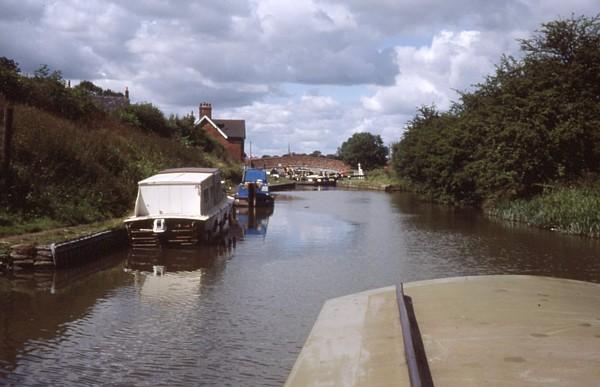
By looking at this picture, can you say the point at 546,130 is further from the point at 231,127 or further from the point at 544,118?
the point at 231,127

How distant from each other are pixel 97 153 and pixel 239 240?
7292mm

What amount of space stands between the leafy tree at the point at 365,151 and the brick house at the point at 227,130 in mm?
30232

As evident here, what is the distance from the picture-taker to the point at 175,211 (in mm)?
23156

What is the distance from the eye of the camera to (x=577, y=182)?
30.9 metres

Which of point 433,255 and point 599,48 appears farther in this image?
point 599,48

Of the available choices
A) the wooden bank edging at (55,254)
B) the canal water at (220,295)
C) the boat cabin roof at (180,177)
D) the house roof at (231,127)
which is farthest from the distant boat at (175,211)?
the house roof at (231,127)

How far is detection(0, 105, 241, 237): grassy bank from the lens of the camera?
19.9 metres

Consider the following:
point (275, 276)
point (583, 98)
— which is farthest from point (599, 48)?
point (275, 276)

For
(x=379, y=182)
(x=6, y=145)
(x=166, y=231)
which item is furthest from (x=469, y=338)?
(x=379, y=182)

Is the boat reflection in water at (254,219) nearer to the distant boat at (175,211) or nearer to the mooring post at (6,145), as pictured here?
the distant boat at (175,211)

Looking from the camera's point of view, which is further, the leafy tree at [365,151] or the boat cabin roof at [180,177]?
the leafy tree at [365,151]

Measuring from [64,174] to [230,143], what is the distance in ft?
226

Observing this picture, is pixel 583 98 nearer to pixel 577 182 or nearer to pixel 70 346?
pixel 577 182

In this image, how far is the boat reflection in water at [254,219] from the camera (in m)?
28.1
